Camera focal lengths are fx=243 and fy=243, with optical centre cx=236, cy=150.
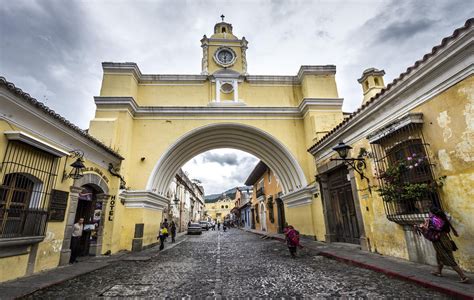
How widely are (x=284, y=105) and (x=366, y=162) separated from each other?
22.4ft

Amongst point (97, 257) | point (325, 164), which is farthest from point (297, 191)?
point (97, 257)

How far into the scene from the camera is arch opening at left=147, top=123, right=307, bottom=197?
12531 millimetres

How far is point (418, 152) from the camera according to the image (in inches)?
217

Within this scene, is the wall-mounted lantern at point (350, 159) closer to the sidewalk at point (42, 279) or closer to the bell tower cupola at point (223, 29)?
the sidewalk at point (42, 279)

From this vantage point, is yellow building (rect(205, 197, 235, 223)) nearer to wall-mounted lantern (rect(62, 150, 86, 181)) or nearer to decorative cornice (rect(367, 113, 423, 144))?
wall-mounted lantern (rect(62, 150, 86, 181))

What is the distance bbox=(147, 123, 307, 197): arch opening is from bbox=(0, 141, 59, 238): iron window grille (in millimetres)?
5541

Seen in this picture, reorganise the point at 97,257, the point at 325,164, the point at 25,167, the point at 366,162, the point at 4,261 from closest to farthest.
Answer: the point at 4,261
the point at 25,167
the point at 366,162
the point at 97,257
the point at 325,164

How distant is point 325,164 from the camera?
10430 mm

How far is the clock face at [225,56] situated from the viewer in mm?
14516

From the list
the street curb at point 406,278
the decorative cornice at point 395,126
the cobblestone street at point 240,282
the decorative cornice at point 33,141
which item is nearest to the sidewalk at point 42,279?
the cobblestone street at point 240,282

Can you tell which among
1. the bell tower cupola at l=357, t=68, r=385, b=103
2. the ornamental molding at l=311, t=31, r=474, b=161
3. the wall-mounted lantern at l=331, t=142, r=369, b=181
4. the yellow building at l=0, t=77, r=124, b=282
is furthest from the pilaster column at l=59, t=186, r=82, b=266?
the bell tower cupola at l=357, t=68, r=385, b=103

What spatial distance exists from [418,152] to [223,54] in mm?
12056

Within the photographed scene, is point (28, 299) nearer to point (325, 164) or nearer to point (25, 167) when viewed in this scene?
point (25, 167)

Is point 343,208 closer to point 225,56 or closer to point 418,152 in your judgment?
point 418,152
